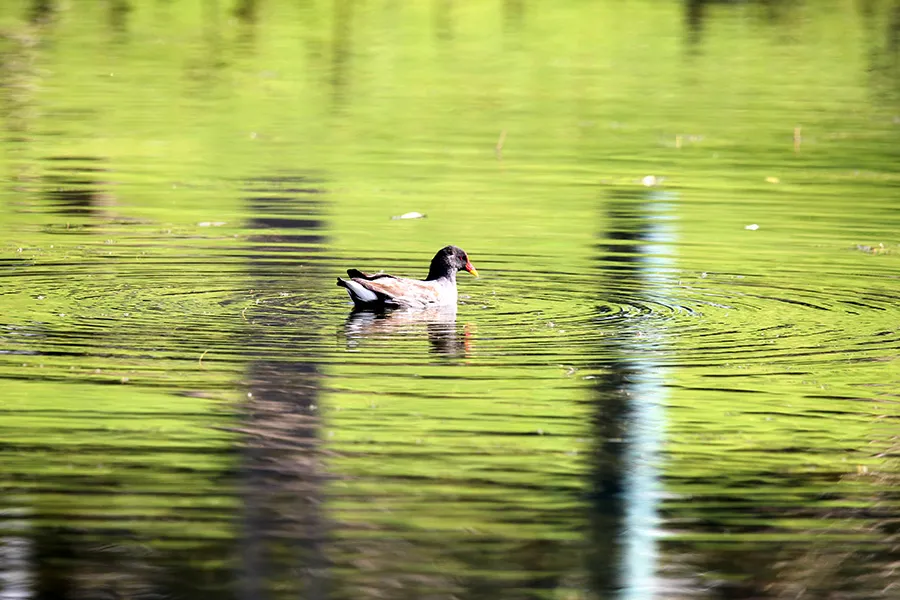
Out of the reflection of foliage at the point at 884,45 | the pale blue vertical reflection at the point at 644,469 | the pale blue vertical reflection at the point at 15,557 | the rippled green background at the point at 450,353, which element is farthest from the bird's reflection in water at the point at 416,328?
the reflection of foliage at the point at 884,45

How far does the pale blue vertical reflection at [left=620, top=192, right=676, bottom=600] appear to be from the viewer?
286 inches

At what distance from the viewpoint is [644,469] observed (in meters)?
8.94

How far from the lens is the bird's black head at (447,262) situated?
13734mm

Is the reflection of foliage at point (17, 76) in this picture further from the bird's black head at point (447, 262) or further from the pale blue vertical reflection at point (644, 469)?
the pale blue vertical reflection at point (644, 469)

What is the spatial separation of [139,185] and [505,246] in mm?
5424

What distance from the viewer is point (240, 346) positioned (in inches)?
451

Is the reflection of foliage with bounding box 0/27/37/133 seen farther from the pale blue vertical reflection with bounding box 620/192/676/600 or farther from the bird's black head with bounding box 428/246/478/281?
the pale blue vertical reflection with bounding box 620/192/676/600

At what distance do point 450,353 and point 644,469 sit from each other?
2872mm

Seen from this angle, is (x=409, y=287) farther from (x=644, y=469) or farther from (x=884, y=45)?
(x=884, y=45)

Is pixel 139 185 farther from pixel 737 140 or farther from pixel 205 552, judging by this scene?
pixel 205 552

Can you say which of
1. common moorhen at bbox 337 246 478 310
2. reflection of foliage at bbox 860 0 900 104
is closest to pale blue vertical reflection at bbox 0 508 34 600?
common moorhen at bbox 337 246 478 310

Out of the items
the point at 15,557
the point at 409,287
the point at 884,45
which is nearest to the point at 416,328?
the point at 409,287

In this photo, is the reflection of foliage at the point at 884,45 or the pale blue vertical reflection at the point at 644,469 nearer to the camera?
the pale blue vertical reflection at the point at 644,469

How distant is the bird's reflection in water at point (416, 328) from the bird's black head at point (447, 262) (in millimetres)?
419
